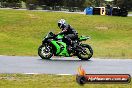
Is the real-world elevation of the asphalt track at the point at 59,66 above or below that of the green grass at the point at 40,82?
below

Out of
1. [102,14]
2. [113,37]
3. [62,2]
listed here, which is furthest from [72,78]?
[62,2]

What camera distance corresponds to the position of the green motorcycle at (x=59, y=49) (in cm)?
2056

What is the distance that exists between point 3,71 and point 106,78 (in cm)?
646

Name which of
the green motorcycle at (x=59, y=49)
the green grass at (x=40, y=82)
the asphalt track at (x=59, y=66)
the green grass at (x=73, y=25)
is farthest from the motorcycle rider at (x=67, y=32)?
the green grass at (x=73, y=25)

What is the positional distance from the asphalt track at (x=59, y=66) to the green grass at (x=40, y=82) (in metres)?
1.17

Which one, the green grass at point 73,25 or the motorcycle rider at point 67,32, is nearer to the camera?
the motorcycle rider at point 67,32

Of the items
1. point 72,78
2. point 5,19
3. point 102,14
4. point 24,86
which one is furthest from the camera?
point 102,14

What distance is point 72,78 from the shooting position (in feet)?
46.9

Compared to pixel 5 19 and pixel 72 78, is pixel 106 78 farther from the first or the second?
pixel 5 19

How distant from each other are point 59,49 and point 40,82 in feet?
24.8

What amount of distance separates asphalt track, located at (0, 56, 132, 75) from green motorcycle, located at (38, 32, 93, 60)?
32 centimetres

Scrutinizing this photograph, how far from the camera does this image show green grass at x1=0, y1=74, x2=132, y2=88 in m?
12.7

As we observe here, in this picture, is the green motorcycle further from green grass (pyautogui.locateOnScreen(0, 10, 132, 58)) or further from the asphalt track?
green grass (pyautogui.locateOnScreen(0, 10, 132, 58))

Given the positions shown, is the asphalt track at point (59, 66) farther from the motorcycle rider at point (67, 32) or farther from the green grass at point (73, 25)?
the green grass at point (73, 25)
